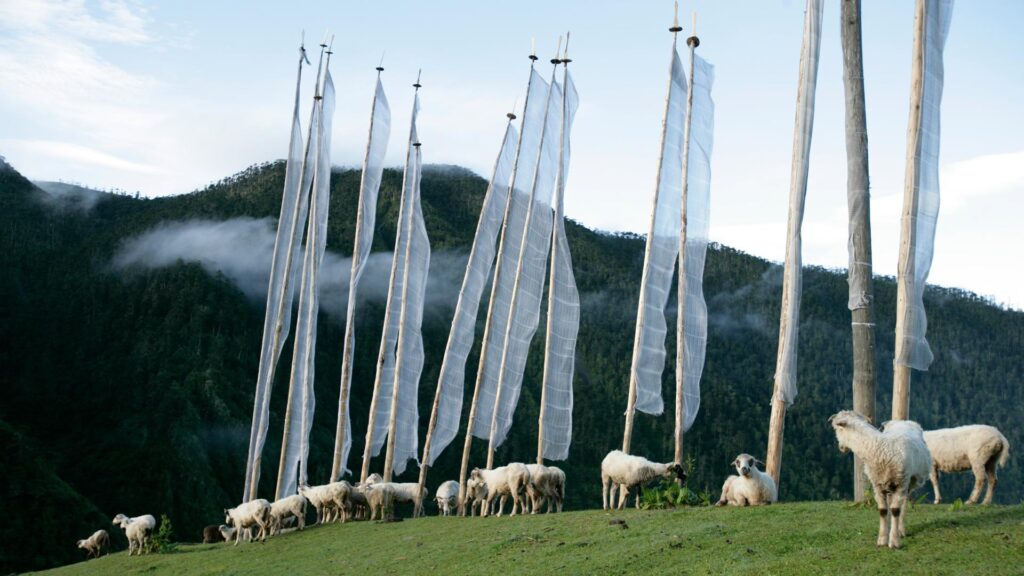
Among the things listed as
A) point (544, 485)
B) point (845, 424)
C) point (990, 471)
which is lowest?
point (544, 485)

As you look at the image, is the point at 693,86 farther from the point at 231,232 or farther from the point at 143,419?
the point at 231,232

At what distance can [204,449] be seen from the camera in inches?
3848

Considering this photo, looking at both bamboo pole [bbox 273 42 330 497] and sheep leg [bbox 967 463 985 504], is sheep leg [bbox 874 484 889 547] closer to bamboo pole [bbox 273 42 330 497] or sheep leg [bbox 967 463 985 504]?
sheep leg [bbox 967 463 985 504]

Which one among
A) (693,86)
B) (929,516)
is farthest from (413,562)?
(693,86)

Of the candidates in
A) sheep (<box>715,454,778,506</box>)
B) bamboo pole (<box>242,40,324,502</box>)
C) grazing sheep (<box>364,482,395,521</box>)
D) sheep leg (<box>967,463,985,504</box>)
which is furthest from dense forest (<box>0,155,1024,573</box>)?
sheep leg (<box>967,463,985,504</box>)

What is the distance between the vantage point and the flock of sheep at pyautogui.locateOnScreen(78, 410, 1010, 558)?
14961 millimetres

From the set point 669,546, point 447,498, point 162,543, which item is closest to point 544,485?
point 447,498

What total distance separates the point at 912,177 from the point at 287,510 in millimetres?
20091

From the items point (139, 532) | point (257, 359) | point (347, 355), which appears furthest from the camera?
point (257, 359)

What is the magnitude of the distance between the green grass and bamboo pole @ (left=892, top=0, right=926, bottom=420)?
13.1ft

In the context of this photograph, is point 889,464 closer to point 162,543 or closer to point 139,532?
point 162,543

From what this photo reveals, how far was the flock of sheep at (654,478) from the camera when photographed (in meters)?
15.0

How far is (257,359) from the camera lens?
119438mm

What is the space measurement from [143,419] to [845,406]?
76868 mm
